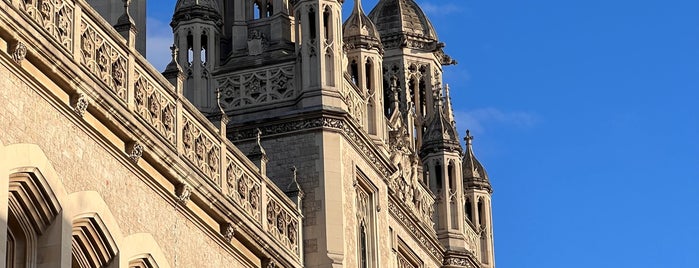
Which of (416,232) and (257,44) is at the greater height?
(257,44)

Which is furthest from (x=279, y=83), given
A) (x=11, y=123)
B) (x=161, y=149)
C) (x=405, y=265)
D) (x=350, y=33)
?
(x=11, y=123)

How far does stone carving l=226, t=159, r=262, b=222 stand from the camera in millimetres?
32844

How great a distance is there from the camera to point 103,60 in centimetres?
2834

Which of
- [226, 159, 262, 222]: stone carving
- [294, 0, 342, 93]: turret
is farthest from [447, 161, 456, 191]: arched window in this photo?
[226, 159, 262, 222]: stone carving

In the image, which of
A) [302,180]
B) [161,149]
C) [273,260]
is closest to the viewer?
[161,149]

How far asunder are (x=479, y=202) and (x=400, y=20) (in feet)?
18.6

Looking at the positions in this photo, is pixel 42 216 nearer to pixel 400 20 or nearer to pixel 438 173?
pixel 438 173

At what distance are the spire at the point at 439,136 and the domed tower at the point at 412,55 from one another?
1.31 m

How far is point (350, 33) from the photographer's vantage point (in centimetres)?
4334

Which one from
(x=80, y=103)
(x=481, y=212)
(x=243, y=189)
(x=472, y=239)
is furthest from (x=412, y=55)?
(x=80, y=103)

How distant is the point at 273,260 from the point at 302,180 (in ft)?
14.9

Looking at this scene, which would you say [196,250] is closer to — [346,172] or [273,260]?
[273,260]

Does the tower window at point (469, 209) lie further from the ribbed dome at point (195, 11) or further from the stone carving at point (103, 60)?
the stone carving at point (103, 60)

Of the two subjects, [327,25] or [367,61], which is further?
[367,61]
